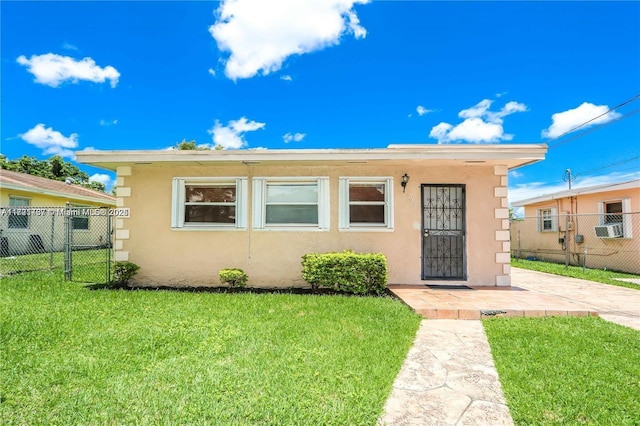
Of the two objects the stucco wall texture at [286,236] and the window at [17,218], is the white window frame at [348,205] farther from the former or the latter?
the window at [17,218]

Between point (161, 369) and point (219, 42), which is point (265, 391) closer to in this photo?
A: point (161, 369)

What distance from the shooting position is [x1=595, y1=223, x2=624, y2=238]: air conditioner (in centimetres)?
1015

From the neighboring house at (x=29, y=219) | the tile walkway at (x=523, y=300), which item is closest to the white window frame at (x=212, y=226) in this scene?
the tile walkway at (x=523, y=300)

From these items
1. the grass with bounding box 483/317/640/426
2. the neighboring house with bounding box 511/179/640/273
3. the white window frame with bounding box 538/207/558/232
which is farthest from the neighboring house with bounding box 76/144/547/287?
the white window frame with bounding box 538/207/558/232

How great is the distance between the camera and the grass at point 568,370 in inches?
89.8

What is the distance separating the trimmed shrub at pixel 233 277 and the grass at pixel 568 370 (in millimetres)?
4510

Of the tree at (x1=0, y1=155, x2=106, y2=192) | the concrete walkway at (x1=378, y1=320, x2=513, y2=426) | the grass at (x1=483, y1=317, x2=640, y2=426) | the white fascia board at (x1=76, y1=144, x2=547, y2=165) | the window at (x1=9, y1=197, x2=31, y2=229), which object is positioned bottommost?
the concrete walkway at (x1=378, y1=320, x2=513, y2=426)

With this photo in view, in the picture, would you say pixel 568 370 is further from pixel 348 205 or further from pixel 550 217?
pixel 550 217

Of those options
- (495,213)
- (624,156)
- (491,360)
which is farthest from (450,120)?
(491,360)

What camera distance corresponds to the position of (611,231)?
10289 millimetres

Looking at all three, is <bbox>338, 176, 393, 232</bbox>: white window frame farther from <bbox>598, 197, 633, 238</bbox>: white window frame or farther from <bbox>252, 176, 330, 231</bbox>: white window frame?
<bbox>598, 197, 633, 238</bbox>: white window frame

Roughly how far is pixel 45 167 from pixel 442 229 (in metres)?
32.3

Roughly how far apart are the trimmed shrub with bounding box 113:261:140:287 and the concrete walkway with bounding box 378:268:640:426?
18.1ft

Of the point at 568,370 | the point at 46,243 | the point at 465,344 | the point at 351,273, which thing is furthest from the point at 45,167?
the point at 568,370
